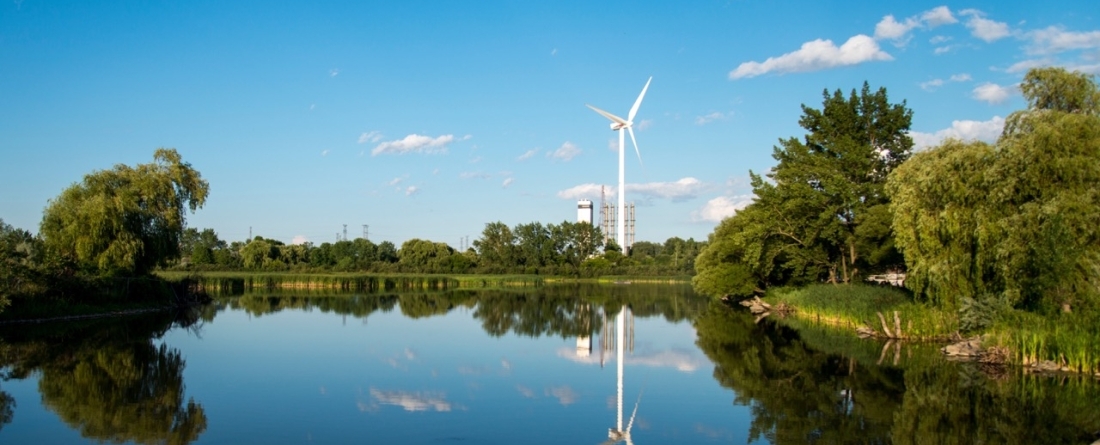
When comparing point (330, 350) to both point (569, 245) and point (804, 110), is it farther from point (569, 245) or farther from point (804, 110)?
point (569, 245)

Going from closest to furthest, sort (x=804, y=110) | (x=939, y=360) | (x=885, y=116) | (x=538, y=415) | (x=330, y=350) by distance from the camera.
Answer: (x=538, y=415) → (x=939, y=360) → (x=330, y=350) → (x=885, y=116) → (x=804, y=110)

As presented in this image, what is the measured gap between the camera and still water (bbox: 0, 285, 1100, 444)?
13.3 m

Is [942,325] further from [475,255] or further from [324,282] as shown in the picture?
[475,255]

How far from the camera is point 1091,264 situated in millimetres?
19531

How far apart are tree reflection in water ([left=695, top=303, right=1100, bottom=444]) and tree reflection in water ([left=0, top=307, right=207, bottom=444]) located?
31.5 ft

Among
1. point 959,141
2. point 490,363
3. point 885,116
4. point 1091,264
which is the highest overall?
point 885,116

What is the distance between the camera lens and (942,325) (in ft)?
83.5

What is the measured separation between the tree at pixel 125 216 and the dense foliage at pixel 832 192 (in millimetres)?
29733

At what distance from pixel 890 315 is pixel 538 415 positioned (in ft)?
55.2

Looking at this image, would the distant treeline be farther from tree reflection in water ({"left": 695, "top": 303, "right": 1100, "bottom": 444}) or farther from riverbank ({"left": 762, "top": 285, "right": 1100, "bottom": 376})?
tree reflection in water ({"left": 695, "top": 303, "right": 1100, "bottom": 444})

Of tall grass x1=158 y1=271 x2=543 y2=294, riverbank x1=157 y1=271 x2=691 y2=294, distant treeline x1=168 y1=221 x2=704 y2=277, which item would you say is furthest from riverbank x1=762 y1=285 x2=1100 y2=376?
distant treeline x1=168 y1=221 x2=704 y2=277

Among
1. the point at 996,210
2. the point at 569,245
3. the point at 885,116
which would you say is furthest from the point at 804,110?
the point at 569,245

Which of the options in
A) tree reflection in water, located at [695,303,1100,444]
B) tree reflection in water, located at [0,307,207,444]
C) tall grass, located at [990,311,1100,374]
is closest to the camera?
tree reflection in water, located at [695,303,1100,444]

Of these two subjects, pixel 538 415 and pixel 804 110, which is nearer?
pixel 538 415
